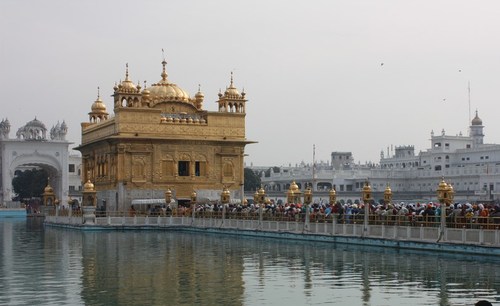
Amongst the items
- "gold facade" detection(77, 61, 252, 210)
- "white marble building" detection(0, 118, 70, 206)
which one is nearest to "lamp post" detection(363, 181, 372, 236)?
"gold facade" detection(77, 61, 252, 210)

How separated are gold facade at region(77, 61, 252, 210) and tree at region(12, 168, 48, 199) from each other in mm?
33596

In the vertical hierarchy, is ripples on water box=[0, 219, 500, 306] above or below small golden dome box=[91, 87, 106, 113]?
below

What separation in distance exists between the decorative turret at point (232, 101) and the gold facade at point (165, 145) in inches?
2.2

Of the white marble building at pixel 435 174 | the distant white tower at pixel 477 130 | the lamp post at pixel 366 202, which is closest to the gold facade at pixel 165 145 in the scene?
the lamp post at pixel 366 202

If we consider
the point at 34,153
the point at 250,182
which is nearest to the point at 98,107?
the point at 34,153

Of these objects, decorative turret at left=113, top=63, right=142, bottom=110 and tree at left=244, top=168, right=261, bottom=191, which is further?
tree at left=244, top=168, right=261, bottom=191

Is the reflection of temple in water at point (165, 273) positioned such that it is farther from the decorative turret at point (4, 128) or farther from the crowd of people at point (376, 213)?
the decorative turret at point (4, 128)

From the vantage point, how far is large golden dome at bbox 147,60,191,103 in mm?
45562

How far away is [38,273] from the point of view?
731 inches

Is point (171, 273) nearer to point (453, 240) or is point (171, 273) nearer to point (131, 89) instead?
point (453, 240)

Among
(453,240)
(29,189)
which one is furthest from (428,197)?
(453,240)

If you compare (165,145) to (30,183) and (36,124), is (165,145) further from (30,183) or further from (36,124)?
(30,183)

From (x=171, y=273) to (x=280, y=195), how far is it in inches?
3054

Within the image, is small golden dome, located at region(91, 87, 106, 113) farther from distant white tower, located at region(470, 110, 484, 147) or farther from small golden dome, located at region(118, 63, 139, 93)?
distant white tower, located at region(470, 110, 484, 147)
